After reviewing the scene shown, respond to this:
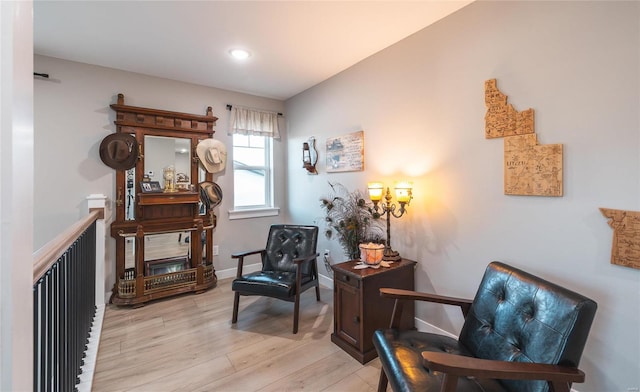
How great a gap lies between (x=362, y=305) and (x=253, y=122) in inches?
116

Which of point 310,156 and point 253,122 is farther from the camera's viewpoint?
point 253,122

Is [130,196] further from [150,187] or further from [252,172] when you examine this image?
[252,172]

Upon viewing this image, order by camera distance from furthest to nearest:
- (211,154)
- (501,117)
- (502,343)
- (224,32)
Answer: (211,154) < (224,32) < (501,117) < (502,343)

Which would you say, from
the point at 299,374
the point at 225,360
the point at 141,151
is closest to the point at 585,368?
the point at 299,374

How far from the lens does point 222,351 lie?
224 centimetres

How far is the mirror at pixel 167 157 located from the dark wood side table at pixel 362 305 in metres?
2.35

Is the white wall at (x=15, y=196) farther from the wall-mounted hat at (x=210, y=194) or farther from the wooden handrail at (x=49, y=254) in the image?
the wall-mounted hat at (x=210, y=194)

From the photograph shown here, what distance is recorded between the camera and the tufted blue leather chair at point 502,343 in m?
1.07

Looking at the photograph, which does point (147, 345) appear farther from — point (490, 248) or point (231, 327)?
point (490, 248)

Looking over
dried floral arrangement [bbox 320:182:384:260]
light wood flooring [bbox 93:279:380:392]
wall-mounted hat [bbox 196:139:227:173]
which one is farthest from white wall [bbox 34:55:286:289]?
dried floral arrangement [bbox 320:182:384:260]

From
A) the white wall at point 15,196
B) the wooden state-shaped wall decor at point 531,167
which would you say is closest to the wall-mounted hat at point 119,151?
the white wall at point 15,196

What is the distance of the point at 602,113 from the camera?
1.54 m

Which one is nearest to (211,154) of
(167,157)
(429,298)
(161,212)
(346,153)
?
(167,157)

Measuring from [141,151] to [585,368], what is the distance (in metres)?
4.22
